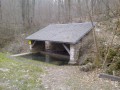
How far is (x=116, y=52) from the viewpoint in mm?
8227

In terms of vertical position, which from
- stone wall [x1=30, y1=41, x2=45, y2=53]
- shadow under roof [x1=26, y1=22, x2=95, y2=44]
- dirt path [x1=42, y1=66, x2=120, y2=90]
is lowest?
stone wall [x1=30, y1=41, x2=45, y2=53]

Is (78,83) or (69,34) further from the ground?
(69,34)

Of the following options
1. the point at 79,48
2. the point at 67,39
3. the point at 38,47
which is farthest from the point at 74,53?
the point at 38,47

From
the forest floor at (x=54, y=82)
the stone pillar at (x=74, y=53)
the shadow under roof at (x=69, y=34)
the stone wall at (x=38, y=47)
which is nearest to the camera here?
the forest floor at (x=54, y=82)

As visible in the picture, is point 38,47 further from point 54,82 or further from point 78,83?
point 78,83

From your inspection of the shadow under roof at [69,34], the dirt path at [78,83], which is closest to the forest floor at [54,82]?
the dirt path at [78,83]

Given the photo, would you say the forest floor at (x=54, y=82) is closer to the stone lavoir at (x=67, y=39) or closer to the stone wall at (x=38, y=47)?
the stone lavoir at (x=67, y=39)

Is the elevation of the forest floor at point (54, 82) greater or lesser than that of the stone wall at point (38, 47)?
greater

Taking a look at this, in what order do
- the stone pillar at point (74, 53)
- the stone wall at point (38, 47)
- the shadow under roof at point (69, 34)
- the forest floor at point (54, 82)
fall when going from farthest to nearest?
the stone wall at point (38, 47), the shadow under roof at point (69, 34), the stone pillar at point (74, 53), the forest floor at point (54, 82)

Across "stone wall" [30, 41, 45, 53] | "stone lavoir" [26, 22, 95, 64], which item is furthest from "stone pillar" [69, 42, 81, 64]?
"stone wall" [30, 41, 45, 53]

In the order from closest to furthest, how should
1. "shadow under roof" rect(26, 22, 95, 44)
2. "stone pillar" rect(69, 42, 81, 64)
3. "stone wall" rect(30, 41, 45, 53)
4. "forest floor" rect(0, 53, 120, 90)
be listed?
"forest floor" rect(0, 53, 120, 90), "stone pillar" rect(69, 42, 81, 64), "shadow under roof" rect(26, 22, 95, 44), "stone wall" rect(30, 41, 45, 53)

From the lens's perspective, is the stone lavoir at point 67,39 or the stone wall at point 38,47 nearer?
the stone lavoir at point 67,39

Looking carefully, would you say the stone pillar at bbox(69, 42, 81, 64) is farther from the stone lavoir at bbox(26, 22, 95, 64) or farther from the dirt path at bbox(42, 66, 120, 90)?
the dirt path at bbox(42, 66, 120, 90)

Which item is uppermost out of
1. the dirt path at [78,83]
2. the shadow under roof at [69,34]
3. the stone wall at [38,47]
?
the shadow under roof at [69,34]
